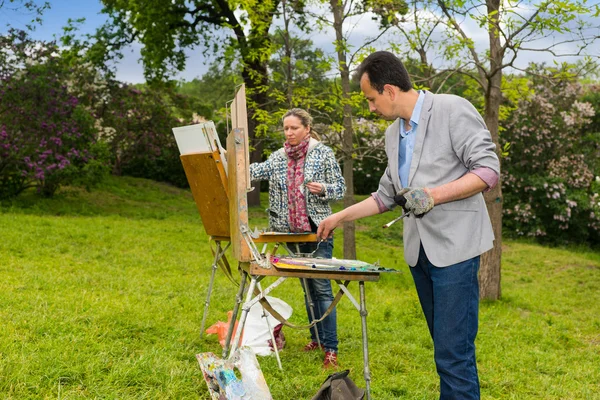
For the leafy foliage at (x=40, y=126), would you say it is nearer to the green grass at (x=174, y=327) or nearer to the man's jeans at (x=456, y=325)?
the green grass at (x=174, y=327)

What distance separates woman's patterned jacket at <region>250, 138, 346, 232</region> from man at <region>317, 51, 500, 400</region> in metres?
1.72

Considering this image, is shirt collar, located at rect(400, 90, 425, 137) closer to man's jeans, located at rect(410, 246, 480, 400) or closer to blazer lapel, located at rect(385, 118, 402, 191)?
blazer lapel, located at rect(385, 118, 402, 191)

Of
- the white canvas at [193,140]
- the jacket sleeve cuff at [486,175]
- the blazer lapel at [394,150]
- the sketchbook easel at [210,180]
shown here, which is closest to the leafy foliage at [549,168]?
the sketchbook easel at [210,180]

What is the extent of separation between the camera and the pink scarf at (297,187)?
4.73 metres

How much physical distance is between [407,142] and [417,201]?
1.38 ft

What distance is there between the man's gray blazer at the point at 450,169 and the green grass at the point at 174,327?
1.64 metres

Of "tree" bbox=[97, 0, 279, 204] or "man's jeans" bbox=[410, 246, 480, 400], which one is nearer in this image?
"man's jeans" bbox=[410, 246, 480, 400]

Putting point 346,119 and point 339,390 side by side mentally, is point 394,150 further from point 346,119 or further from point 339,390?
point 346,119

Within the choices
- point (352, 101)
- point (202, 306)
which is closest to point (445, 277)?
point (202, 306)

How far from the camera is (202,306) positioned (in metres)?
6.23

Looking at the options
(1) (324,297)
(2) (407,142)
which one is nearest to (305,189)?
(1) (324,297)

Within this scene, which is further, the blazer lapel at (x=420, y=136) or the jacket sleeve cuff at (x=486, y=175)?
the blazer lapel at (x=420, y=136)

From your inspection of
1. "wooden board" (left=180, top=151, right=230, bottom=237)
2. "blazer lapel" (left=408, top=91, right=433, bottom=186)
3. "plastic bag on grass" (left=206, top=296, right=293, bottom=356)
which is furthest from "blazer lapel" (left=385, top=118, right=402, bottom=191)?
"plastic bag on grass" (left=206, top=296, right=293, bottom=356)

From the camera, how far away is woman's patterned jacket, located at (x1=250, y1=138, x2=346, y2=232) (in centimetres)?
471
